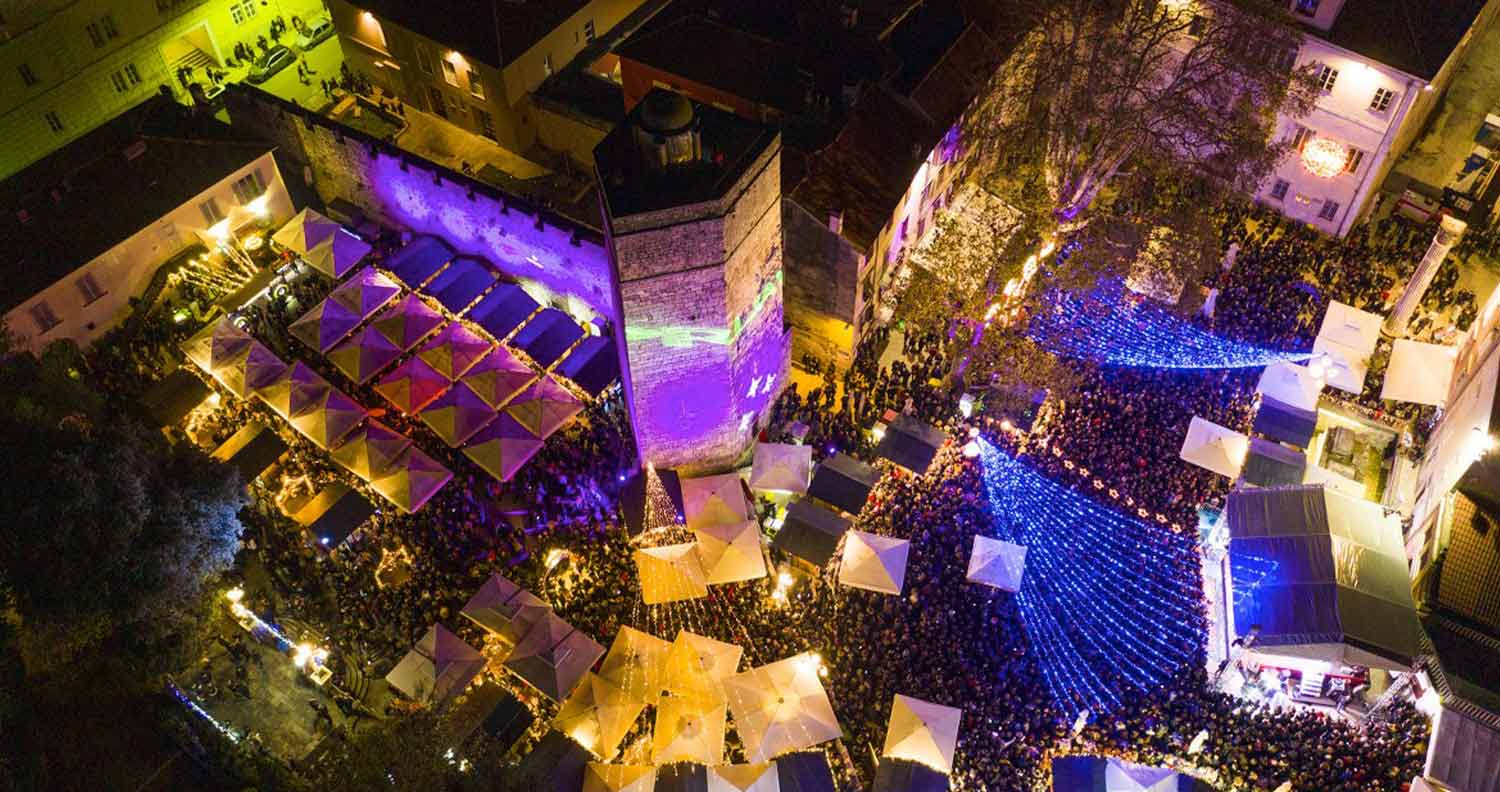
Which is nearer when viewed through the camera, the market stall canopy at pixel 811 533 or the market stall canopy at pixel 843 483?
the market stall canopy at pixel 811 533

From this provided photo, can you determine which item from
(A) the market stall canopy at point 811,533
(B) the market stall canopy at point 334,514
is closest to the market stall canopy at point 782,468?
(A) the market stall canopy at point 811,533

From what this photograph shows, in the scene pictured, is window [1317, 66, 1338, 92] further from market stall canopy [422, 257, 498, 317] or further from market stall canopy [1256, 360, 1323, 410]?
market stall canopy [422, 257, 498, 317]

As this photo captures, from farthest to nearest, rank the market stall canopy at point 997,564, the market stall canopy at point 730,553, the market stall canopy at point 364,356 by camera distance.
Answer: the market stall canopy at point 364,356 < the market stall canopy at point 730,553 < the market stall canopy at point 997,564

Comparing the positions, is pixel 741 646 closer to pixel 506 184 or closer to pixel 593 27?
pixel 506 184

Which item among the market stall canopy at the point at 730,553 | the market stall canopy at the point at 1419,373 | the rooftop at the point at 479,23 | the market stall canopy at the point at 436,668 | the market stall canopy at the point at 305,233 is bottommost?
the market stall canopy at the point at 436,668

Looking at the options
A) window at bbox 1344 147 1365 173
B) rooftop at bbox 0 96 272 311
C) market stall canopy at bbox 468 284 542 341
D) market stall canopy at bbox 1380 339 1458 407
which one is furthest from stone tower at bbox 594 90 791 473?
window at bbox 1344 147 1365 173

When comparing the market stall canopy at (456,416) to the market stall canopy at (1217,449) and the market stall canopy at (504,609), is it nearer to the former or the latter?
the market stall canopy at (504,609)

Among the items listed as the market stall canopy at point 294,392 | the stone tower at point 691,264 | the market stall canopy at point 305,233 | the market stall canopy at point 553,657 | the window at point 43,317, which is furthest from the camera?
the market stall canopy at point 305,233
